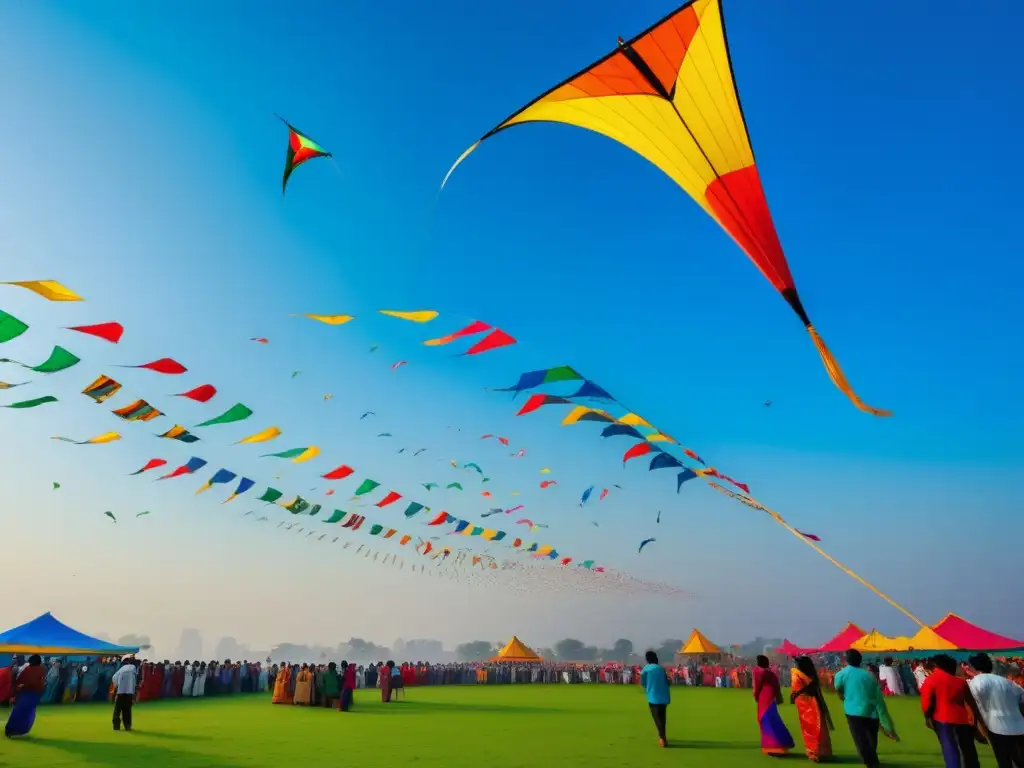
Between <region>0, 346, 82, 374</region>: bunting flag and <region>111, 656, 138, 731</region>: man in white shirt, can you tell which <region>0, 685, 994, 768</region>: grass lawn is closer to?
<region>111, 656, 138, 731</region>: man in white shirt

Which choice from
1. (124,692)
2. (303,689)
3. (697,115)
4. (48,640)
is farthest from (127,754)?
(48,640)

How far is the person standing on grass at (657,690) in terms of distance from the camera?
9.03 metres

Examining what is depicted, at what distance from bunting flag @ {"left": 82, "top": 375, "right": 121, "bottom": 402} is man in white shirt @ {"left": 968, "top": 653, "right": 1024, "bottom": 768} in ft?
43.3

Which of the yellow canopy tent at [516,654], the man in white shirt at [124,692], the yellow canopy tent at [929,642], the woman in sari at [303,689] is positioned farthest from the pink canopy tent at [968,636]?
the man in white shirt at [124,692]

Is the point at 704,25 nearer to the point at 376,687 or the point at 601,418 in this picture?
the point at 601,418

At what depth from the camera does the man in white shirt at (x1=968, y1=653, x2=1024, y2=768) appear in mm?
5742

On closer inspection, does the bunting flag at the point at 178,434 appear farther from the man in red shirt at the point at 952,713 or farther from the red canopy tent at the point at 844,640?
the red canopy tent at the point at 844,640

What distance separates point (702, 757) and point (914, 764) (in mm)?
2513

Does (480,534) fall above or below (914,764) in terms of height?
above

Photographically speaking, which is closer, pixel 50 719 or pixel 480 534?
pixel 50 719

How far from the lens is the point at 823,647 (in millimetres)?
29219

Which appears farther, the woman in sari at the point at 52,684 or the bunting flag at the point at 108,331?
the woman in sari at the point at 52,684

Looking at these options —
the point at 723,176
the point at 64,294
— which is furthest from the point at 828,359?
the point at 64,294

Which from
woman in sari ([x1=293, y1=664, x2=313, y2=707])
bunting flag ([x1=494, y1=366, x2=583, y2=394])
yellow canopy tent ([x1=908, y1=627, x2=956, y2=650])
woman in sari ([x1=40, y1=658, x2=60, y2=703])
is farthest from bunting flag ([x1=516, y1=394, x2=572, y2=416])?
yellow canopy tent ([x1=908, y1=627, x2=956, y2=650])
